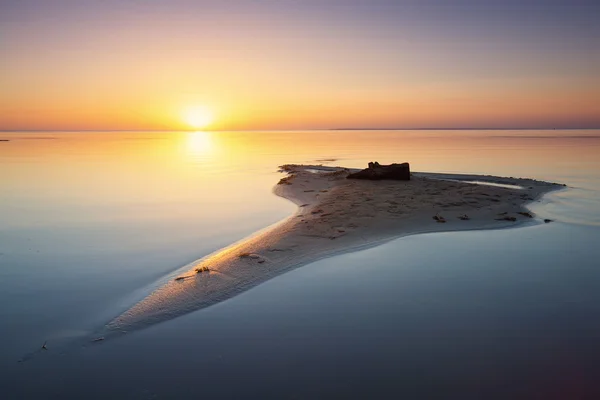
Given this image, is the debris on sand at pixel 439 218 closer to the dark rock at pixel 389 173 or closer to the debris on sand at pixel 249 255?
the debris on sand at pixel 249 255

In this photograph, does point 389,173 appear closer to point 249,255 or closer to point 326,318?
point 249,255

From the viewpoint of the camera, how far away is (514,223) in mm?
13367

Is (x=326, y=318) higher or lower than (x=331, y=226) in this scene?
lower

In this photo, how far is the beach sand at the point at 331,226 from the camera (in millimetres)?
7695

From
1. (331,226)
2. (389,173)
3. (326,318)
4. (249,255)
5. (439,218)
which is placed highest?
(389,173)

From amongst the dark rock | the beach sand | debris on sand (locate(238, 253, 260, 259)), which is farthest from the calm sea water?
the dark rock

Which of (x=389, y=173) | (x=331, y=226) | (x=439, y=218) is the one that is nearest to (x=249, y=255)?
(x=331, y=226)

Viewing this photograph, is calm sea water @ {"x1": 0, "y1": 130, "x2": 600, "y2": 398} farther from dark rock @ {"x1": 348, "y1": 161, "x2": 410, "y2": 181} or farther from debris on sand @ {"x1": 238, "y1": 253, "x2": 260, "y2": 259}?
dark rock @ {"x1": 348, "y1": 161, "x2": 410, "y2": 181}

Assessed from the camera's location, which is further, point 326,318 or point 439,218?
point 439,218

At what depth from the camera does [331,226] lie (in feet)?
41.8

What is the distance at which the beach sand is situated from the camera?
7.69 meters

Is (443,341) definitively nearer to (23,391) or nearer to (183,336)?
(183,336)

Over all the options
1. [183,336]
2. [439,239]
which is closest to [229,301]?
[183,336]

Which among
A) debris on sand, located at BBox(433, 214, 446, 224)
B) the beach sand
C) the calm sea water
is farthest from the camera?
debris on sand, located at BBox(433, 214, 446, 224)
